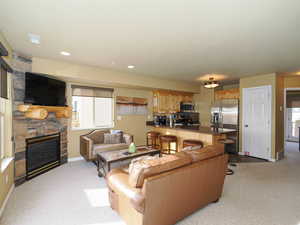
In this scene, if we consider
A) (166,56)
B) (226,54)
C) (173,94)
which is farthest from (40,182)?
(173,94)

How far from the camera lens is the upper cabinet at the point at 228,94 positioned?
559cm

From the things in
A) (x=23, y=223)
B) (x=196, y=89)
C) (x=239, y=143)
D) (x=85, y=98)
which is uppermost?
(x=196, y=89)

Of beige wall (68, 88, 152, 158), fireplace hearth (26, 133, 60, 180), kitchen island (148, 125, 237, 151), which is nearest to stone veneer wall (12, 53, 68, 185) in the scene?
fireplace hearth (26, 133, 60, 180)

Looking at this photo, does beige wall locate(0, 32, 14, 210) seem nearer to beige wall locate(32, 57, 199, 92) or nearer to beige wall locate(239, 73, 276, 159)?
beige wall locate(32, 57, 199, 92)

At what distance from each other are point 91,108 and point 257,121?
17.0 ft

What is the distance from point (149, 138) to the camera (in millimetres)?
5676

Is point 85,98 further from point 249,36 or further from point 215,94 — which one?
point 215,94

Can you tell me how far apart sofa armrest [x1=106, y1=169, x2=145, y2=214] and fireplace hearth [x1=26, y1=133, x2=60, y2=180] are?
2256 millimetres

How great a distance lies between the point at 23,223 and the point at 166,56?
137 inches

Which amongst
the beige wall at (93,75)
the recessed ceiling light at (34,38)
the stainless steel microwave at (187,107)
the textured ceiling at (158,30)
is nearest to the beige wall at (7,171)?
the textured ceiling at (158,30)

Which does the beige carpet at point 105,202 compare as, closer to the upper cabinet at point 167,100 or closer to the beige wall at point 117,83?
the beige wall at point 117,83

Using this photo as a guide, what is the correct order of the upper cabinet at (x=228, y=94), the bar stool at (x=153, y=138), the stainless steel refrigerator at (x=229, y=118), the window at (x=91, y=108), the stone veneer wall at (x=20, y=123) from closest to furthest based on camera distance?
the stone veneer wall at (x=20, y=123)
the window at (x=91, y=108)
the stainless steel refrigerator at (x=229, y=118)
the bar stool at (x=153, y=138)
the upper cabinet at (x=228, y=94)

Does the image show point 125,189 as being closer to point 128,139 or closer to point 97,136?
point 128,139

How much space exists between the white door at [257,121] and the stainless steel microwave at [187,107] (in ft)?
7.06
